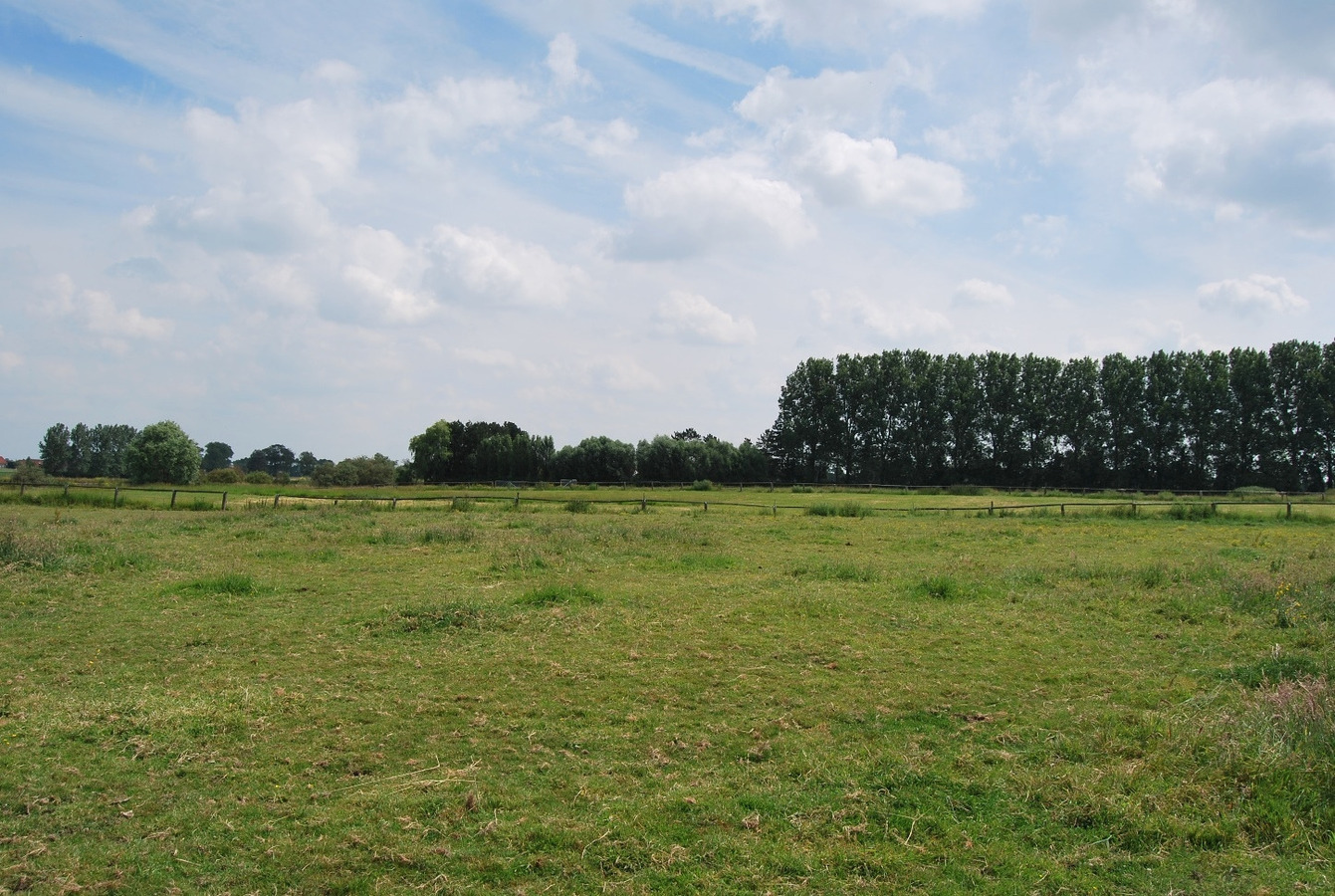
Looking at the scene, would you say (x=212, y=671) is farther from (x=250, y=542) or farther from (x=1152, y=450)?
(x=1152, y=450)

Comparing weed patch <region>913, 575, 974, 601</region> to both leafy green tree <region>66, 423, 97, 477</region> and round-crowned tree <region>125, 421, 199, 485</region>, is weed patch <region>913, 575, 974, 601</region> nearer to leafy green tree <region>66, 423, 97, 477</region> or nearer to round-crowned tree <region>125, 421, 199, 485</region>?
round-crowned tree <region>125, 421, 199, 485</region>

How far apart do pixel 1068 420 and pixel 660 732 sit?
304 ft

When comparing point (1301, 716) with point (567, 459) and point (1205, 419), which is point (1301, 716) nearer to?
point (1205, 419)

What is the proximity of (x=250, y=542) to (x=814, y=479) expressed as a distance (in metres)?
87.1

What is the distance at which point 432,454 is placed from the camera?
114250mm

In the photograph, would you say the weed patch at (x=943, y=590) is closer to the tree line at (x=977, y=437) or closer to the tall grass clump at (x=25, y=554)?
the tall grass clump at (x=25, y=554)

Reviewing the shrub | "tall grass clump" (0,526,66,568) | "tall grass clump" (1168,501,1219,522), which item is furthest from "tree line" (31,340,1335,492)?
"tall grass clump" (0,526,66,568)

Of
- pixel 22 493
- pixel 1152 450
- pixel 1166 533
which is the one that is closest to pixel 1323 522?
pixel 1166 533

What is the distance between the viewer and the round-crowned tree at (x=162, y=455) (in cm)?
7275

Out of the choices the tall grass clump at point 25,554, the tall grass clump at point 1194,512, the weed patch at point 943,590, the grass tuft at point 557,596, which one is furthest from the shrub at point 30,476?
the tall grass clump at point 1194,512

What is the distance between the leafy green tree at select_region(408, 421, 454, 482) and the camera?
114m

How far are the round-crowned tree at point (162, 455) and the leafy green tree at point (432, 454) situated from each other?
4100 centimetres

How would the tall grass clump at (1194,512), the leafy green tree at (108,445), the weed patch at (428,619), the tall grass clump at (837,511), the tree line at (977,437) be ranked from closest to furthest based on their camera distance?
the weed patch at (428,619) → the tall grass clump at (1194,512) → the tall grass clump at (837,511) → the tree line at (977,437) → the leafy green tree at (108,445)

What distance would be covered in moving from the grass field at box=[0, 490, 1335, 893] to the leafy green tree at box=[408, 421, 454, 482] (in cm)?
9902
